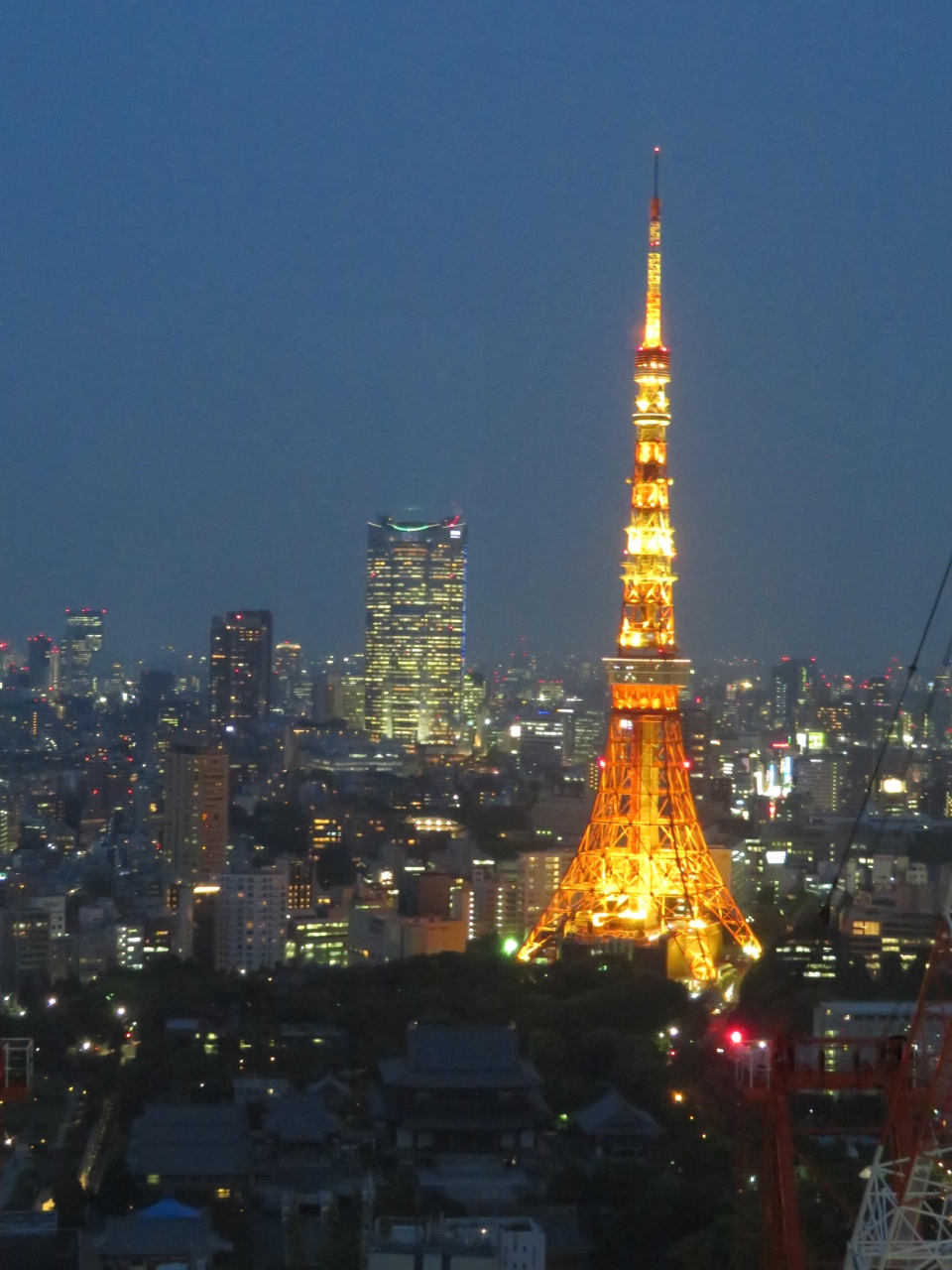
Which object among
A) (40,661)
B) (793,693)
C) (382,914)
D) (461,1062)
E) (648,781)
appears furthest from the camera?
(40,661)

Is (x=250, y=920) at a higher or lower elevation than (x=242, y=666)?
lower

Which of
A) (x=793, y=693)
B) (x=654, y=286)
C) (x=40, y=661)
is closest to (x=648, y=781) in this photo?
(x=654, y=286)

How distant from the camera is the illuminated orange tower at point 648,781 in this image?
50.2ft

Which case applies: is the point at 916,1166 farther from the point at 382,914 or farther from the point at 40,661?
the point at 40,661

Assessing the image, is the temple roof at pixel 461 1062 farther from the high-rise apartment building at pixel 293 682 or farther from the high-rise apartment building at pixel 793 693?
the high-rise apartment building at pixel 293 682

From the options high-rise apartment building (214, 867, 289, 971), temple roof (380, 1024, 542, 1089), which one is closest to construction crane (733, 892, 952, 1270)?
temple roof (380, 1024, 542, 1089)

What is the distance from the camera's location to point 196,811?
81.4ft

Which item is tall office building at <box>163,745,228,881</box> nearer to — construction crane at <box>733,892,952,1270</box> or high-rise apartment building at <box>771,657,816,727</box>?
high-rise apartment building at <box>771,657,816,727</box>

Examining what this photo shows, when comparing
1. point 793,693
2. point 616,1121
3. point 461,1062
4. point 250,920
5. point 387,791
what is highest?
point 793,693

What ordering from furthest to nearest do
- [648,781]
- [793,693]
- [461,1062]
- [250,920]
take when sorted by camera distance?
[793,693]
[250,920]
[648,781]
[461,1062]

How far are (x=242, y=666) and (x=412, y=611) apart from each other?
3.60 metres

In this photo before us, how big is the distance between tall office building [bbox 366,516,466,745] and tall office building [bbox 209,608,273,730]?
2241mm

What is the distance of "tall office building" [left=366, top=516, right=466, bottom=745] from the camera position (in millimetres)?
38719

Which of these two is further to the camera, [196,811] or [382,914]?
[196,811]
